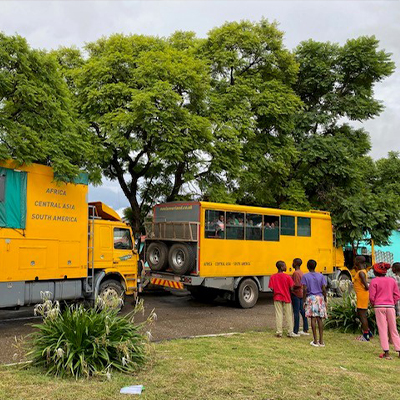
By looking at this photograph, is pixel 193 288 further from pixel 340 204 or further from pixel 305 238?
pixel 340 204

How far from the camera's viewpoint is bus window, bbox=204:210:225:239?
1314 centimetres

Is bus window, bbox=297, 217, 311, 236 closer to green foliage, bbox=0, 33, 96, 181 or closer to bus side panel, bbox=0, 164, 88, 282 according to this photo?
bus side panel, bbox=0, 164, 88, 282

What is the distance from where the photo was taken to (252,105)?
18.6 metres

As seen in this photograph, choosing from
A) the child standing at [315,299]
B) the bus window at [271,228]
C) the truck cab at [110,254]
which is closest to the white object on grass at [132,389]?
the child standing at [315,299]

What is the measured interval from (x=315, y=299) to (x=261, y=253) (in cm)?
631

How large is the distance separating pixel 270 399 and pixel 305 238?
11485mm

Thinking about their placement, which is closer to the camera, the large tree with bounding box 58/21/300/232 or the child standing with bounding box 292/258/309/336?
the child standing with bounding box 292/258/309/336

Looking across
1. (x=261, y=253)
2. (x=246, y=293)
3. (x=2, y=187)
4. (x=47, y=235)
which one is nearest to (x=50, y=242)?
(x=47, y=235)

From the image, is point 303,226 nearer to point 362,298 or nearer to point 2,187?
point 362,298

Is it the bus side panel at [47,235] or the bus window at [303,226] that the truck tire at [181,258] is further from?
the bus window at [303,226]

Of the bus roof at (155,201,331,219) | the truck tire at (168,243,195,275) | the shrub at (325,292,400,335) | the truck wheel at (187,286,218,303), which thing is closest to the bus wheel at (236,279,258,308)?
the truck wheel at (187,286,218,303)

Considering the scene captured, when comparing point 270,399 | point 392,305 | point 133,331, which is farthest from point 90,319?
point 392,305

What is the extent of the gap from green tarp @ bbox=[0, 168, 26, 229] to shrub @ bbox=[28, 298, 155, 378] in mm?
4000

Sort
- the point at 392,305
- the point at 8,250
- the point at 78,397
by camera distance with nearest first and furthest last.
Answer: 1. the point at 78,397
2. the point at 392,305
3. the point at 8,250
